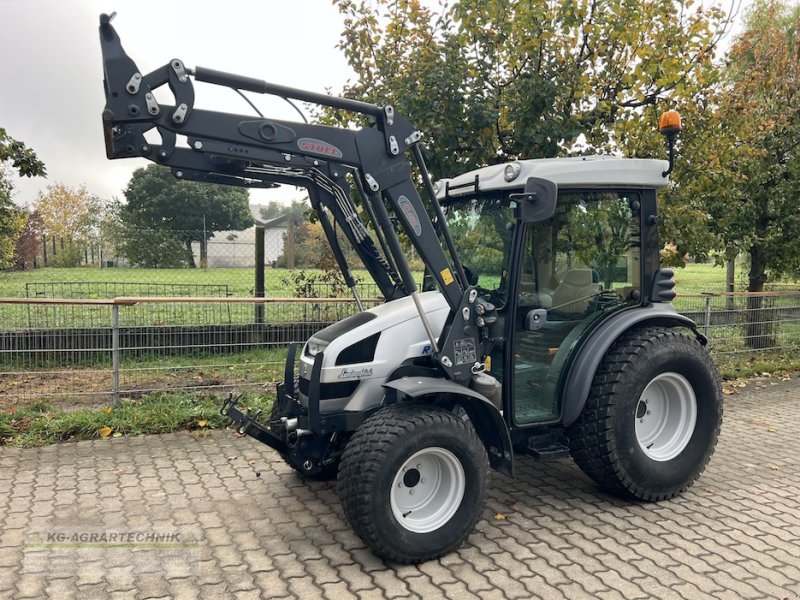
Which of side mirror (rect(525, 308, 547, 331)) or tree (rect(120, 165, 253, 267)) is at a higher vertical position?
tree (rect(120, 165, 253, 267))

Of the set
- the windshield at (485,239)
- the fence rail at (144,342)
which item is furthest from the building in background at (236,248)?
the windshield at (485,239)

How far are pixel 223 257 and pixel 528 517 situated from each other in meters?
7.08

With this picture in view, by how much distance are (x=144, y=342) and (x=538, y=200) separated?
15.0 ft

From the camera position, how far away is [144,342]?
6.43m

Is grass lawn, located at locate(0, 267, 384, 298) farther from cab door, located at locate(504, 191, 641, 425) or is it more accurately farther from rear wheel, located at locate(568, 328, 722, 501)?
rear wheel, located at locate(568, 328, 722, 501)

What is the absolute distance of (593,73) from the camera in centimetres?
682

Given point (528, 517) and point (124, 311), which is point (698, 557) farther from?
point (124, 311)

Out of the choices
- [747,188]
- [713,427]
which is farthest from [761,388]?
[713,427]

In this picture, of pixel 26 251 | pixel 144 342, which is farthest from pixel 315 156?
pixel 26 251

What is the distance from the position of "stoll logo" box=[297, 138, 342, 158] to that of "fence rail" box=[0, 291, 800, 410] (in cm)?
278

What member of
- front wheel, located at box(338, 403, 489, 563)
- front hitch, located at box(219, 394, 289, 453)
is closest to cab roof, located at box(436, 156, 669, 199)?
front wheel, located at box(338, 403, 489, 563)

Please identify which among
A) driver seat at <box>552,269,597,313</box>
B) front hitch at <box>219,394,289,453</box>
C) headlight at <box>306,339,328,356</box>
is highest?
driver seat at <box>552,269,597,313</box>

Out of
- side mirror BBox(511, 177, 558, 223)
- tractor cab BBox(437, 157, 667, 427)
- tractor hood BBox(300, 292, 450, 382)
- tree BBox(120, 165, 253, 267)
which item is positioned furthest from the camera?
tree BBox(120, 165, 253, 267)

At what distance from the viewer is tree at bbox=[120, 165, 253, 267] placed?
13758 mm
